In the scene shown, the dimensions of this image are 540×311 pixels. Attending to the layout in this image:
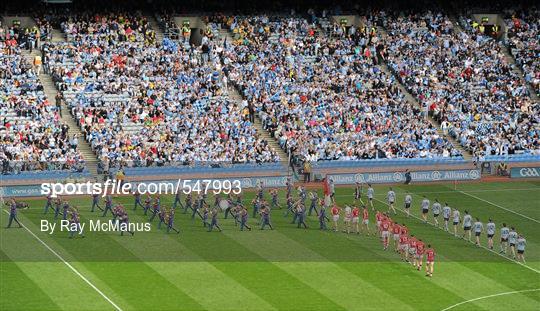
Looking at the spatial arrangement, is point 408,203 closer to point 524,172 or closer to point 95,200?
point 524,172

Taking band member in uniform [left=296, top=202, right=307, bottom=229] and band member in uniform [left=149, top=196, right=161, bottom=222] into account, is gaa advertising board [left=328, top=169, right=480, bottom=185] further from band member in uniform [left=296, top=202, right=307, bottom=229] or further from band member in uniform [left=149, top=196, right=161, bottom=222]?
band member in uniform [left=149, top=196, right=161, bottom=222]

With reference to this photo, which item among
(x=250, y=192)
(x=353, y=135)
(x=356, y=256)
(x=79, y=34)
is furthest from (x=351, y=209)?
(x=79, y=34)

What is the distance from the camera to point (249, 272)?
151ft

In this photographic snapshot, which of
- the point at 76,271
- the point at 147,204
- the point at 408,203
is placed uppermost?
the point at 408,203

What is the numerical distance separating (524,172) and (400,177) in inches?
291

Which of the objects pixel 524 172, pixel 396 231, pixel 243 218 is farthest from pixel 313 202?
pixel 524 172

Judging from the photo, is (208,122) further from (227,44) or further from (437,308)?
(437,308)

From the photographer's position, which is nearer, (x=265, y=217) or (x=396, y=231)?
(x=396, y=231)

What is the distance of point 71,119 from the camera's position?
65.0 metres

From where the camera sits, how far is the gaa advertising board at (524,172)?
6700 centimetres

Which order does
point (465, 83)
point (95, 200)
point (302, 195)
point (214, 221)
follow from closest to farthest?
point (214, 221) → point (95, 200) → point (302, 195) → point (465, 83)

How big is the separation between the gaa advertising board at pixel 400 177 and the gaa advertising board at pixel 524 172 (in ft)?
7.23

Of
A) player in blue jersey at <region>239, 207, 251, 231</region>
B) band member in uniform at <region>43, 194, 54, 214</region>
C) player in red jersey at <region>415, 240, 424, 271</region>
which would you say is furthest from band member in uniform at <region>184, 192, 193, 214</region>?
player in red jersey at <region>415, 240, 424, 271</region>

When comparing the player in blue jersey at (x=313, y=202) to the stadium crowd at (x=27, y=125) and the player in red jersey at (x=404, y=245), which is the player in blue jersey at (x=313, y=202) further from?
the stadium crowd at (x=27, y=125)
